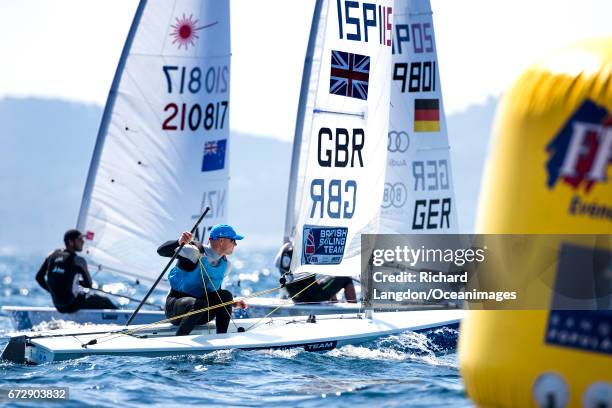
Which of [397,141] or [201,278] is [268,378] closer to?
[201,278]

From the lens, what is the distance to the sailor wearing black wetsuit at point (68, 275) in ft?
37.1

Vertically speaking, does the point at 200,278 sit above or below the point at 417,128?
below

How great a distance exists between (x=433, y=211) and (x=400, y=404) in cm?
714

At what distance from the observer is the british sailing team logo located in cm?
1268

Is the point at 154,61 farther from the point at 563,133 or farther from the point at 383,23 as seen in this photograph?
the point at 563,133

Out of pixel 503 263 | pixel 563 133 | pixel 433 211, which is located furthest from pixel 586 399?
pixel 433 211

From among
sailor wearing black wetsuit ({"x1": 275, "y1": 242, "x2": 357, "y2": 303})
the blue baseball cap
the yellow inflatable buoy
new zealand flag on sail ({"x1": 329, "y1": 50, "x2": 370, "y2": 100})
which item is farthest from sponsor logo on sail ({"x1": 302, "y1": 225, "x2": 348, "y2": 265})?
the yellow inflatable buoy

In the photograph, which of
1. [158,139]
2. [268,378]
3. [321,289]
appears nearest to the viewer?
[268,378]

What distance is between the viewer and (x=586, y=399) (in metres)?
4.03

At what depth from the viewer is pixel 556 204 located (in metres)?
4.13

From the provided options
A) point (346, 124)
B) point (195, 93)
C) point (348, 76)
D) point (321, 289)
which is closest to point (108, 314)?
point (321, 289)

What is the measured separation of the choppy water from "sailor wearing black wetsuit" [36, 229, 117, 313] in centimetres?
328

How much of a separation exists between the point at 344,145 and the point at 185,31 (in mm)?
3174

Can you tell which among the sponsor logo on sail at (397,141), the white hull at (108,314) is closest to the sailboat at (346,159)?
the white hull at (108,314)
